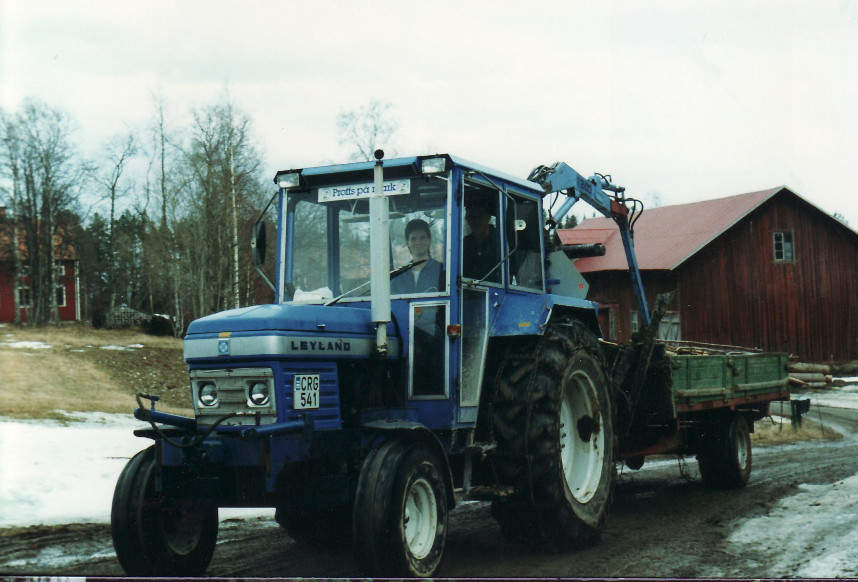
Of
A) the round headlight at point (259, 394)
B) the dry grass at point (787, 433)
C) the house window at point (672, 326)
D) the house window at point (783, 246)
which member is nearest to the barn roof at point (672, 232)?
the house window at point (783, 246)

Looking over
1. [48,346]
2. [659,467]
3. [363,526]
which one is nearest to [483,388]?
[363,526]

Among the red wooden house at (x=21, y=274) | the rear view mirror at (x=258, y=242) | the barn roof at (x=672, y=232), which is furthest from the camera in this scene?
the red wooden house at (x=21, y=274)

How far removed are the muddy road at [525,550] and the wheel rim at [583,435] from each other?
0.54 metres

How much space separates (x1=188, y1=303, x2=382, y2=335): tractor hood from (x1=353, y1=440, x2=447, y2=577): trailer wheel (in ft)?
2.76

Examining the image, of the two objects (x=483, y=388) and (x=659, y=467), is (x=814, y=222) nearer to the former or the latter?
(x=659, y=467)

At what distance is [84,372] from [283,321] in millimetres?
19399

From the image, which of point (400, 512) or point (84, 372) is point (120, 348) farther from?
point (400, 512)

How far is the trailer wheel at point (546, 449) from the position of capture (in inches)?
247

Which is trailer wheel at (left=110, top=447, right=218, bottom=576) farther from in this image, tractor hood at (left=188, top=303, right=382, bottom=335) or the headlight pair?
tractor hood at (left=188, top=303, right=382, bottom=335)

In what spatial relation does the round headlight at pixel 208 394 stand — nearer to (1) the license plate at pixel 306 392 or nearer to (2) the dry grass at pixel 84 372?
(1) the license plate at pixel 306 392

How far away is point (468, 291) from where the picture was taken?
6.23 m

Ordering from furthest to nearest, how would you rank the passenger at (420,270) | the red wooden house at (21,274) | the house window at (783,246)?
1. the red wooden house at (21,274)
2. the house window at (783,246)
3. the passenger at (420,270)

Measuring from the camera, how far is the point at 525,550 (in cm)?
668

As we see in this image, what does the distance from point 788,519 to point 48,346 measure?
23188 mm
